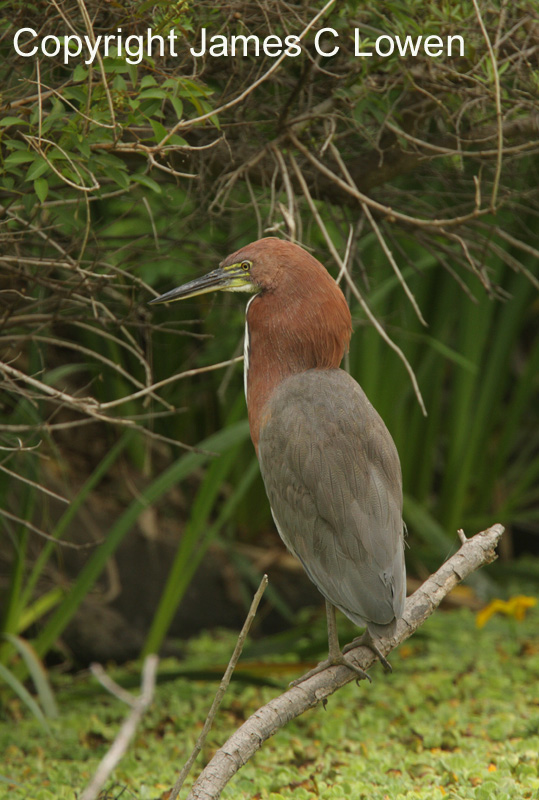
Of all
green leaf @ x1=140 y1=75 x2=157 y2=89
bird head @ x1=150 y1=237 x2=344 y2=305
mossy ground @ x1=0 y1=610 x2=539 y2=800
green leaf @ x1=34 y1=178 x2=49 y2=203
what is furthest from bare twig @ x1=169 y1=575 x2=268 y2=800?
green leaf @ x1=140 y1=75 x2=157 y2=89

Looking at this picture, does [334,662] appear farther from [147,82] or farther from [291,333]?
[147,82]

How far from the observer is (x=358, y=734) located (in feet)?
9.65

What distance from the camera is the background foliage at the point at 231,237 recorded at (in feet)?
6.72

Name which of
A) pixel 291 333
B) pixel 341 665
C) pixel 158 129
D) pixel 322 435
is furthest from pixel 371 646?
pixel 158 129

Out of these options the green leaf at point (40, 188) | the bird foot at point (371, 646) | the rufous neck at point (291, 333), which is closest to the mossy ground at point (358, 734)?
the bird foot at point (371, 646)

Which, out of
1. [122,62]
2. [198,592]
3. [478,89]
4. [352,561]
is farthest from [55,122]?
[198,592]

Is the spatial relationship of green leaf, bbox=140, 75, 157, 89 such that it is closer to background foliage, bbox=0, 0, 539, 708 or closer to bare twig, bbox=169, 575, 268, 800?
background foliage, bbox=0, 0, 539, 708

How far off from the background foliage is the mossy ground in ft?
1.18

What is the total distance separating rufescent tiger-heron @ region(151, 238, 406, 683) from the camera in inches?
80.1

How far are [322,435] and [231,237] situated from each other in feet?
3.65

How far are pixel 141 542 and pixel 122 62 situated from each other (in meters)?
2.96

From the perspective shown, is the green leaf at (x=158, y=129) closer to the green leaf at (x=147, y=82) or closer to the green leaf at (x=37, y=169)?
the green leaf at (x=147, y=82)

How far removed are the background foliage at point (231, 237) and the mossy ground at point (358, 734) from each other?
361 millimetres

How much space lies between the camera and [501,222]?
407 centimetres
